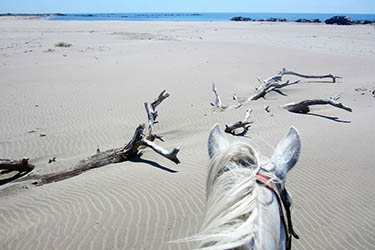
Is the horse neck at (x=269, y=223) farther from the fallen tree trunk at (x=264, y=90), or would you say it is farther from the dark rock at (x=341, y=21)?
the dark rock at (x=341, y=21)

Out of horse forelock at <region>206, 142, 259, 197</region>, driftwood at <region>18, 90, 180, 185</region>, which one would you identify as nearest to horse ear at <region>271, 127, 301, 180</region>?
horse forelock at <region>206, 142, 259, 197</region>

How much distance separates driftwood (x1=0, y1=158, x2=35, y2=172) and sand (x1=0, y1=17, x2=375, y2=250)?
26cm

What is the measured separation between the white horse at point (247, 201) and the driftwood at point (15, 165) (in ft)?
15.1

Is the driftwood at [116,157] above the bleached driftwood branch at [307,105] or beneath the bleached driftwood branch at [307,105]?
above

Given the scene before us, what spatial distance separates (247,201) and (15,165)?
502 centimetres

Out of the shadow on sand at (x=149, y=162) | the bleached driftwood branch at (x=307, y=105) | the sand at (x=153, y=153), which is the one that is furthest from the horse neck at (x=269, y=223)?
the bleached driftwood branch at (x=307, y=105)

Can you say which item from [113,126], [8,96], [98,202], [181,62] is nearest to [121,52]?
[181,62]

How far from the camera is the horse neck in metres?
1.09

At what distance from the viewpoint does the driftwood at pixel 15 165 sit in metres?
4.75

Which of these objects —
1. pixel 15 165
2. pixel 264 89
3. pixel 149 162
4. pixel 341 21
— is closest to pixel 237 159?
pixel 149 162

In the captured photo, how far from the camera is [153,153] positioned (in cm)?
564

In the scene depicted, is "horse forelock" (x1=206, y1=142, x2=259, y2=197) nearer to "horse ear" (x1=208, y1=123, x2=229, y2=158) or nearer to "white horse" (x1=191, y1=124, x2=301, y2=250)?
"white horse" (x1=191, y1=124, x2=301, y2=250)

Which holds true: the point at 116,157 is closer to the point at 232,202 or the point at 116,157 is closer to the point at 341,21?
the point at 232,202

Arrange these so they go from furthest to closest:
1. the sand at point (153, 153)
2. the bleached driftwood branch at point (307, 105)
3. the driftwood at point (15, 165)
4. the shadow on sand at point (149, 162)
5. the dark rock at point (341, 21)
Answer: the dark rock at point (341, 21) → the bleached driftwood branch at point (307, 105) → the shadow on sand at point (149, 162) → the driftwood at point (15, 165) → the sand at point (153, 153)
